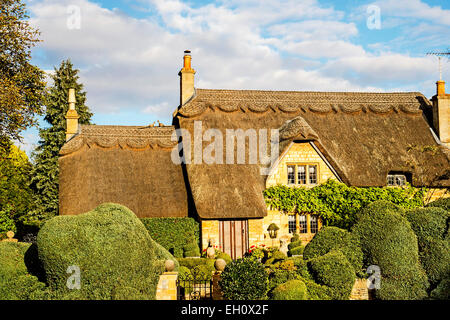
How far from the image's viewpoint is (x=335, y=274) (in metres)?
11.8

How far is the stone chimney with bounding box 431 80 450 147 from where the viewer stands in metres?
25.6

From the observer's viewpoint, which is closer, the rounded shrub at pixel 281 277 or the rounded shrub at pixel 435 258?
the rounded shrub at pixel 281 277

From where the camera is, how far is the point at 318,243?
1306 centimetres

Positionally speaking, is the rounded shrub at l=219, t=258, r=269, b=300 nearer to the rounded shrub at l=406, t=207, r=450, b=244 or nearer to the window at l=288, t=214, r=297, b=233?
the rounded shrub at l=406, t=207, r=450, b=244

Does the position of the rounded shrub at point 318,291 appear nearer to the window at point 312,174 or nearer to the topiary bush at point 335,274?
the topiary bush at point 335,274

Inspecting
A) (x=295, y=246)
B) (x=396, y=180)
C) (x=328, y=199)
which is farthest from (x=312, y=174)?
(x=396, y=180)

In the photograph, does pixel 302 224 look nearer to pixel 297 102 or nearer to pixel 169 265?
pixel 297 102

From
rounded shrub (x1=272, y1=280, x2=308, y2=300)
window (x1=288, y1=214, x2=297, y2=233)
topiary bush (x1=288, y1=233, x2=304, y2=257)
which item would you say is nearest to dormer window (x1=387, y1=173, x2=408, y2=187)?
window (x1=288, y1=214, x2=297, y2=233)

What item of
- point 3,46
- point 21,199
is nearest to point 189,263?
point 3,46

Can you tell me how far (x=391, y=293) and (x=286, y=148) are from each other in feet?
35.6

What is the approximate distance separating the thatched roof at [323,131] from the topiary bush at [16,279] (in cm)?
953

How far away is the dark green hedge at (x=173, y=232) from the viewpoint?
820 inches

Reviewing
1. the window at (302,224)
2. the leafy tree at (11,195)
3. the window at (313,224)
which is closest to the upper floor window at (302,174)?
the window at (302,224)

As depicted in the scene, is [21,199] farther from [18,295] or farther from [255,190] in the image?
[18,295]
